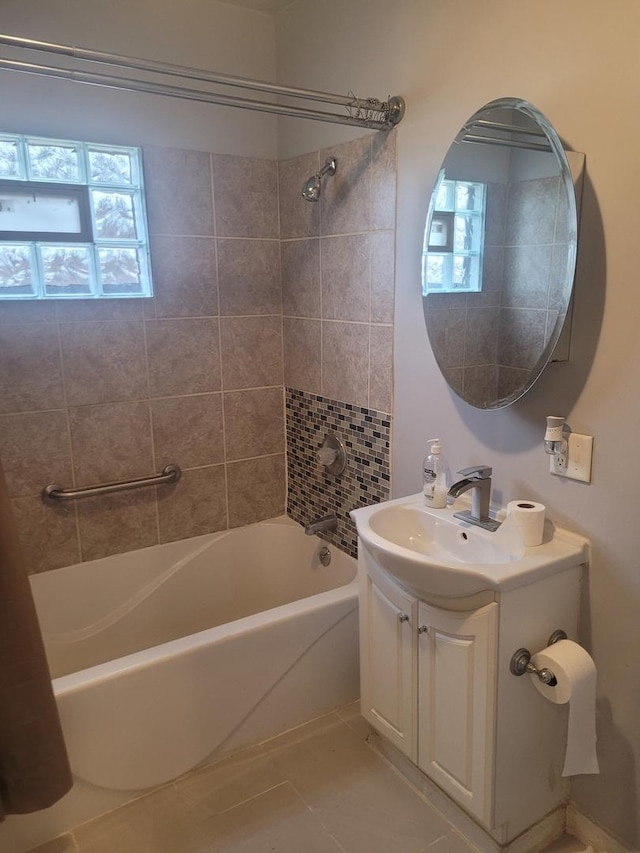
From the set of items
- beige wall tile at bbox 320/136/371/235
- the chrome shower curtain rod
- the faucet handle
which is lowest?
the faucet handle

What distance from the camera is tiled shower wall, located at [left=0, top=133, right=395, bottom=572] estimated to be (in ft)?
7.38

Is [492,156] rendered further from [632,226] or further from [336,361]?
[336,361]

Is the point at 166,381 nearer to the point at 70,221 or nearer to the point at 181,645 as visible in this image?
the point at 70,221

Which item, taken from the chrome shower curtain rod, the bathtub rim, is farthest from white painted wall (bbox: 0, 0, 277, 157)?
the bathtub rim

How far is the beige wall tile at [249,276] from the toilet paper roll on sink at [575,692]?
1.83 metres

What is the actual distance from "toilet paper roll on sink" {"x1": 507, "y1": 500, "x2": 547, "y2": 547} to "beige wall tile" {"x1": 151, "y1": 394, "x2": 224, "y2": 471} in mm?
1510

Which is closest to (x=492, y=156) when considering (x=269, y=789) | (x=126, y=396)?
(x=126, y=396)

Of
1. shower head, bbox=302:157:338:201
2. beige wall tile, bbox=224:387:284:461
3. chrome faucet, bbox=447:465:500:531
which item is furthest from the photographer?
beige wall tile, bbox=224:387:284:461

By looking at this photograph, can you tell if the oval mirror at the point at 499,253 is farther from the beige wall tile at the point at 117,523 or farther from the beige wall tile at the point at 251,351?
the beige wall tile at the point at 117,523

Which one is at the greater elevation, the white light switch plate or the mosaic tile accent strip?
Answer: the white light switch plate

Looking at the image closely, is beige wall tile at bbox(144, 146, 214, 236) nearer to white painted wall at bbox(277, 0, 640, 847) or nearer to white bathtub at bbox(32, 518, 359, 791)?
white painted wall at bbox(277, 0, 640, 847)

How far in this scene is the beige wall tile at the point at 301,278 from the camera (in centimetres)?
251

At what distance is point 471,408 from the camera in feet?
6.08

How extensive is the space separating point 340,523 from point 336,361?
68 cm
